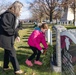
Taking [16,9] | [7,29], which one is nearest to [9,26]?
[7,29]

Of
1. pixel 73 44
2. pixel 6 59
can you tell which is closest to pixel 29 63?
pixel 6 59

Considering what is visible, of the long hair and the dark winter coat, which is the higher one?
the long hair

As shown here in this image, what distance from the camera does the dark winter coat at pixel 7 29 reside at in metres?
5.91

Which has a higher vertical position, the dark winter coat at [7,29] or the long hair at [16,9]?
the long hair at [16,9]

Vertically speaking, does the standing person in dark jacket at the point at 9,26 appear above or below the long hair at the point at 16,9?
below

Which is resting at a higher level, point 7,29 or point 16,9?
→ point 16,9

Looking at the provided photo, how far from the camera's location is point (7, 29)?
5957 millimetres

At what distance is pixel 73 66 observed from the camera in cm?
423

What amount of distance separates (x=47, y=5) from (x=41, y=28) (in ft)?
171

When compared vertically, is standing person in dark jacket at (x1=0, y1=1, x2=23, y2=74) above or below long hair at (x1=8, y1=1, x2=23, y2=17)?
below

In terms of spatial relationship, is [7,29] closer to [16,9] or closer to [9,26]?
[9,26]

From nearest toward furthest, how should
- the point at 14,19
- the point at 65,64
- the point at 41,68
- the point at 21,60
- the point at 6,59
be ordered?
1. the point at 65,64
2. the point at 14,19
3. the point at 6,59
4. the point at 41,68
5. the point at 21,60

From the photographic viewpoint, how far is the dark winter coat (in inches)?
233

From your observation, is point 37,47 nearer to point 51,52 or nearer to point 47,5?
point 51,52
